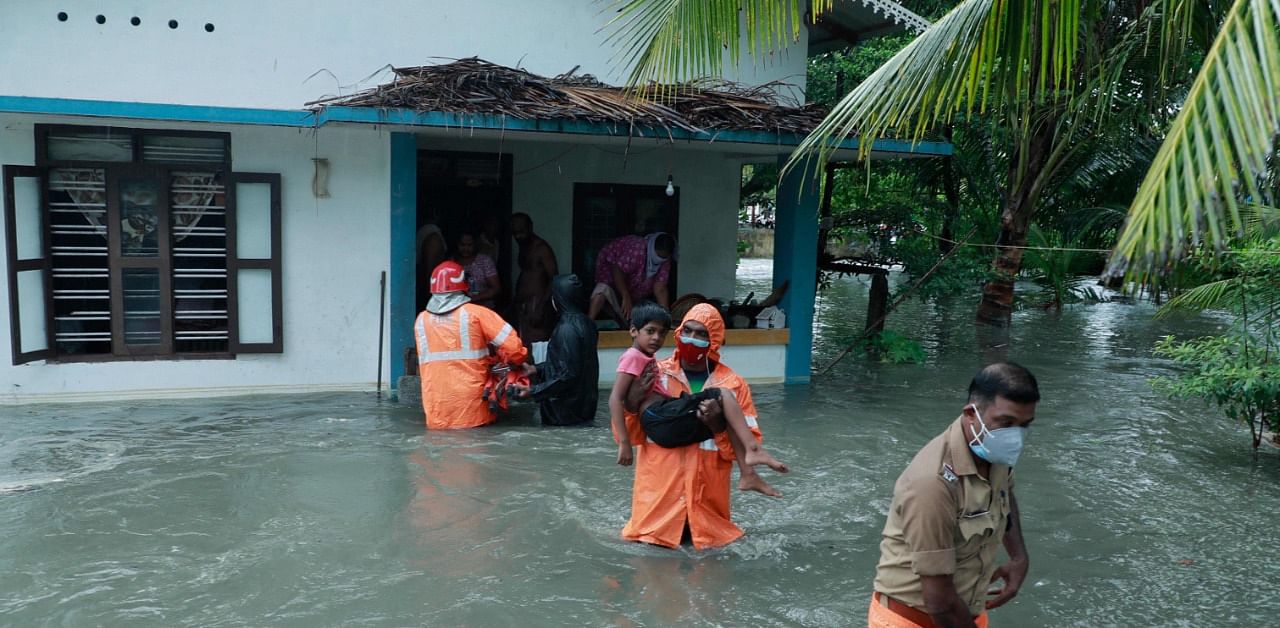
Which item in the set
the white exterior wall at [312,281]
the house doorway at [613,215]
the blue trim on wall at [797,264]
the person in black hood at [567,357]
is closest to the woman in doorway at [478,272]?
the white exterior wall at [312,281]

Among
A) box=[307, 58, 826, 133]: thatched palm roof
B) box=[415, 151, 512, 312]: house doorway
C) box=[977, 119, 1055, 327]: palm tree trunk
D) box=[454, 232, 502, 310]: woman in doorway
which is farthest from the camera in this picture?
box=[977, 119, 1055, 327]: palm tree trunk

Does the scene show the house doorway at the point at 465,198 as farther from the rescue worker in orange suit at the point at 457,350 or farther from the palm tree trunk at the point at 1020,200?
the palm tree trunk at the point at 1020,200

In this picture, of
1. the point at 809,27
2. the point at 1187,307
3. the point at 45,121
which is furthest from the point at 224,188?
the point at 1187,307

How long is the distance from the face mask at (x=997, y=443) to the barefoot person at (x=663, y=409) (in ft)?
5.85

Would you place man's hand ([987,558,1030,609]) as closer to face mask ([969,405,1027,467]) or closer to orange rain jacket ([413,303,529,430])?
face mask ([969,405,1027,467])

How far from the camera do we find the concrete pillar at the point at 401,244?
9.71m

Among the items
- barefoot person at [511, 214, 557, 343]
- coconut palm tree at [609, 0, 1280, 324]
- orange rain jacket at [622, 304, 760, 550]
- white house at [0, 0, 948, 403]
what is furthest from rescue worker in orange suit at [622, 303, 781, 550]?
barefoot person at [511, 214, 557, 343]

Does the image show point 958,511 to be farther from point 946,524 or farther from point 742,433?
point 742,433

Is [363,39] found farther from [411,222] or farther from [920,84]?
[920,84]

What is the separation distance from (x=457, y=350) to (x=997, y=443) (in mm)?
5762

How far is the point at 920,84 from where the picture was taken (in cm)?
533

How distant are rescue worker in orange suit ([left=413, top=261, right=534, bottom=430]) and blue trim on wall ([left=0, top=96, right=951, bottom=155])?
1192 mm

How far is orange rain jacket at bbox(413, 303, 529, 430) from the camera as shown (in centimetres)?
848

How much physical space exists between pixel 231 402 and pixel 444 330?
7.88 feet
